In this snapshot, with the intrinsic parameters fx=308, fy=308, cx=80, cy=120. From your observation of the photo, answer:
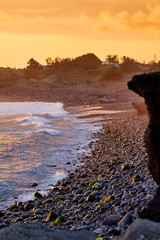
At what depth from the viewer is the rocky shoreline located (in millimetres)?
5828

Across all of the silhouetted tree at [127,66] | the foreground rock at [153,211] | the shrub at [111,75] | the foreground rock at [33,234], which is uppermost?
the silhouetted tree at [127,66]

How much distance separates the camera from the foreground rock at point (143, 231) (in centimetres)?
299

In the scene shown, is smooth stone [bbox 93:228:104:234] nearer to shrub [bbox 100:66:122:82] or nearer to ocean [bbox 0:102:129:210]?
ocean [bbox 0:102:129:210]

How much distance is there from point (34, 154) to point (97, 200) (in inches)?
326

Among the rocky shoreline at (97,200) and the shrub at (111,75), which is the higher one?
the shrub at (111,75)

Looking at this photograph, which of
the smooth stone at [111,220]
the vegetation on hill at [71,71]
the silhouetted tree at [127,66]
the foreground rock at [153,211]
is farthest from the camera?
the silhouetted tree at [127,66]

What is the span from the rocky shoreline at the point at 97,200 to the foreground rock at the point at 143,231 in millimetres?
1931

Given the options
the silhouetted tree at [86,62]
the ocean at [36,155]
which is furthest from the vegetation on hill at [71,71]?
the ocean at [36,155]

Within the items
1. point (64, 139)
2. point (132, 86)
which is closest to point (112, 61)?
point (64, 139)

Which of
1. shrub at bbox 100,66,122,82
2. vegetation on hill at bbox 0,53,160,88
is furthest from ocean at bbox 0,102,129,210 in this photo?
vegetation on hill at bbox 0,53,160,88

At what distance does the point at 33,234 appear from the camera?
11.6 ft

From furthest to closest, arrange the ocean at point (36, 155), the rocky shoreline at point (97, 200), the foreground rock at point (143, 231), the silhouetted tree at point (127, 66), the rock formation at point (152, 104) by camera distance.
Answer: the silhouetted tree at point (127, 66)
the ocean at point (36, 155)
the rocky shoreline at point (97, 200)
the rock formation at point (152, 104)
the foreground rock at point (143, 231)

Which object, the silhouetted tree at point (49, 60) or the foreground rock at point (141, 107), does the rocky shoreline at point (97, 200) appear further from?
the silhouetted tree at point (49, 60)

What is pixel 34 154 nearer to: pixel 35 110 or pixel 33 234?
pixel 33 234
